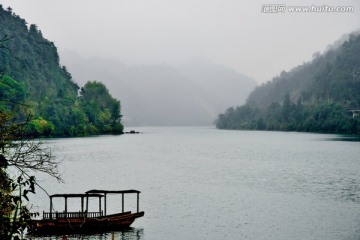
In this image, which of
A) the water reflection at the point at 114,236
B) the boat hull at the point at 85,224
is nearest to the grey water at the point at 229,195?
the water reflection at the point at 114,236

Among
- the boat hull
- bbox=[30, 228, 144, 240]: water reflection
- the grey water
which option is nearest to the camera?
bbox=[30, 228, 144, 240]: water reflection

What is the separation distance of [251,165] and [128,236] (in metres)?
65.4

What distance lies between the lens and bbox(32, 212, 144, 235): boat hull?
3439 centimetres

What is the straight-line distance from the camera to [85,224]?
3566cm

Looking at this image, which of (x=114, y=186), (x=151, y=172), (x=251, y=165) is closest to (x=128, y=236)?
(x=114, y=186)

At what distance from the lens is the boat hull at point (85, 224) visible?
34394 millimetres

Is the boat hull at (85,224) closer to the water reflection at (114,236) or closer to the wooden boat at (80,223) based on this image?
the wooden boat at (80,223)

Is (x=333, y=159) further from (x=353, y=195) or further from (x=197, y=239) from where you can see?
(x=197, y=239)

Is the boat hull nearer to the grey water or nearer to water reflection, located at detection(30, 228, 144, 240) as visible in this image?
water reflection, located at detection(30, 228, 144, 240)

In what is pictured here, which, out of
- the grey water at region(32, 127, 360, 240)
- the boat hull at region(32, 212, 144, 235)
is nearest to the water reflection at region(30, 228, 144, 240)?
the grey water at region(32, 127, 360, 240)

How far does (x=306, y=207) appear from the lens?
49.1m

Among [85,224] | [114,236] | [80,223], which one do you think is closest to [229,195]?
[114,236]

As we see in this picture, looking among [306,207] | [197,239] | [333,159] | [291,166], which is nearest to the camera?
[197,239]

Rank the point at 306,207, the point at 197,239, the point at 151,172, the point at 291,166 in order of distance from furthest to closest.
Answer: the point at 291,166, the point at 151,172, the point at 306,207, the point at 197,239
